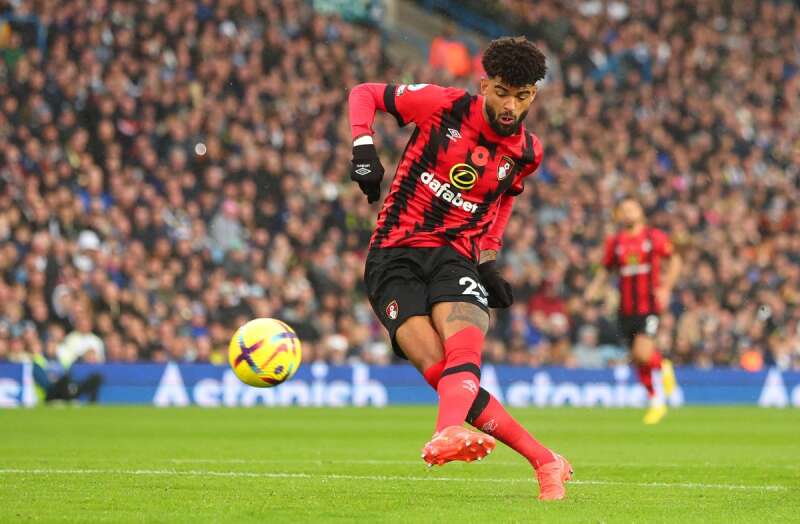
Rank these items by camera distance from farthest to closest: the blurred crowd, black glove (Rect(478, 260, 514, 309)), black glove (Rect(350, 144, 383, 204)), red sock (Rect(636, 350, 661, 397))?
1. the blurred crowd
2. red sock (Rect(636, 350, 661, 397))
3. black glove (Rect(478, 260, 514, 309))
4. black glove (Rect(350, 144, 383, 204))

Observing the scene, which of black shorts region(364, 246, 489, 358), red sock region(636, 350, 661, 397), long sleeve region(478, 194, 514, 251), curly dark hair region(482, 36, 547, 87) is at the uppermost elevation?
curly dark hair region(482, 36, 547, 87)

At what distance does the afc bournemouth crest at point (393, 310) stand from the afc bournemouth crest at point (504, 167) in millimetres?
872

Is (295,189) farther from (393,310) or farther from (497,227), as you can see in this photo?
(393,310)

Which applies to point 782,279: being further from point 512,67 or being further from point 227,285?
point 512,67

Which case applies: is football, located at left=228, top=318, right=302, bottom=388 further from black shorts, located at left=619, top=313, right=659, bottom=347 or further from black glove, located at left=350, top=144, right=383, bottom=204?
black shorts, located at left=619, top=313, right=659, bottom=347

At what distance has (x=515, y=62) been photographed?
7.03 meters

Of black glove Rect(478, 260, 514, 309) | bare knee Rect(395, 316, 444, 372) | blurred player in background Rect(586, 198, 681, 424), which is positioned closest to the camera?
bare knee Rect(395, 316, 444, 372)

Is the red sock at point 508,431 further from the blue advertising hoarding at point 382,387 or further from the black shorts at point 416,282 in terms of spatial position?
the blue advertising hoarding at point 382,387

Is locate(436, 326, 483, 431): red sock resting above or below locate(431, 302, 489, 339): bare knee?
below

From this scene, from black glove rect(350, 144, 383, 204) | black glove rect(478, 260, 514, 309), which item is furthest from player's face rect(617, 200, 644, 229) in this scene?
black glove rect(350, 144, 383, 204)

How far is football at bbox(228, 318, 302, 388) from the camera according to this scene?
366 inches

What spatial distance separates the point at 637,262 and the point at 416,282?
10.1m

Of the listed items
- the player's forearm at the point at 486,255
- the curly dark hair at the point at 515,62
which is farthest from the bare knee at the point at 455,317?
the curly dark hair at the point at 515,62

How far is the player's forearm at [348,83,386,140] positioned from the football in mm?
2410
